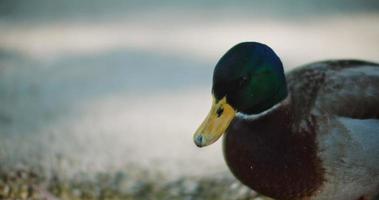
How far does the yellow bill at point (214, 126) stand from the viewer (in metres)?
2.30

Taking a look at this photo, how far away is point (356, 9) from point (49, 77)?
8.57 ft

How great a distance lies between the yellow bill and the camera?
2.30 meters

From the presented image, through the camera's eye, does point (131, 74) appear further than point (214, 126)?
Yes

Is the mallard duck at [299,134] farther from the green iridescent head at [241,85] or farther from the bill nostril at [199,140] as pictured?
the bill nostril at [199,140]

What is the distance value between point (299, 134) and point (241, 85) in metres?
0.33

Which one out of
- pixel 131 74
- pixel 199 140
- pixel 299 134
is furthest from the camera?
pixel 131 74

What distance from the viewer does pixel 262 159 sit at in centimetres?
249

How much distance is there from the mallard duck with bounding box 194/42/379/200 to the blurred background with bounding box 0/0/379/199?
67cm

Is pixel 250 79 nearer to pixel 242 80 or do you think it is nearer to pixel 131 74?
pixel 242 80

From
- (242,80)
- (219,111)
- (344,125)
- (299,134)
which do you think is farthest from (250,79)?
(344,125)

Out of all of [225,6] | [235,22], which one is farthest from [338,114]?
[225,6]

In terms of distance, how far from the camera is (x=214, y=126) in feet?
7.60

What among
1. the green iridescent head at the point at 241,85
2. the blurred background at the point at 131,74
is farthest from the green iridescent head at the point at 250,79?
the blurred background at the point at 131,74

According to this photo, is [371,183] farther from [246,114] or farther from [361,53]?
[361,53]
